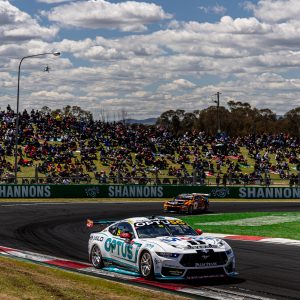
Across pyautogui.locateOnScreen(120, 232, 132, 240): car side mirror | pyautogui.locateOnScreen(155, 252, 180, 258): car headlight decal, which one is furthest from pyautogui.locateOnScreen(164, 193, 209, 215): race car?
pyautogui.locateOnScreen(155, 252, 180, 258): car headlight decal

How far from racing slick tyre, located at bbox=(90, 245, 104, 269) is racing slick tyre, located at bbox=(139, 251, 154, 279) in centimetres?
197

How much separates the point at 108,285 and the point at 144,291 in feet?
2.62

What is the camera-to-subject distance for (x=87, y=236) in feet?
74.2

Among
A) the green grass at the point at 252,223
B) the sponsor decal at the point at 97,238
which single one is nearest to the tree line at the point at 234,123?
the green grass at the point at 252,223

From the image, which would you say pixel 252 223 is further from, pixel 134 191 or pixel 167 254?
pixel 134 191

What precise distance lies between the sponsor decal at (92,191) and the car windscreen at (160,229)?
1294 inches

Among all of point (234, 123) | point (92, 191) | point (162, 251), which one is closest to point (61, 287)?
point (162, 251)

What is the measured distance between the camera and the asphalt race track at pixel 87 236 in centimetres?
1245

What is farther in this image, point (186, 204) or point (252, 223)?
point (186, 204)

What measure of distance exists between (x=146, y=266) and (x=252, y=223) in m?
17.0

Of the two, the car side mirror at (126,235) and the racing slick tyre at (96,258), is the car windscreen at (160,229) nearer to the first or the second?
the car side mirror at (126,235)

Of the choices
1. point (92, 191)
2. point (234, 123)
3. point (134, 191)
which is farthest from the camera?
point (234, 123)

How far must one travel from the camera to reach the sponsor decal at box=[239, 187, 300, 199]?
5059 centimetres

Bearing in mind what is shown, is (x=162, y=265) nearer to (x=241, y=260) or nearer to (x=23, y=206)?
(x=241, y=260)
